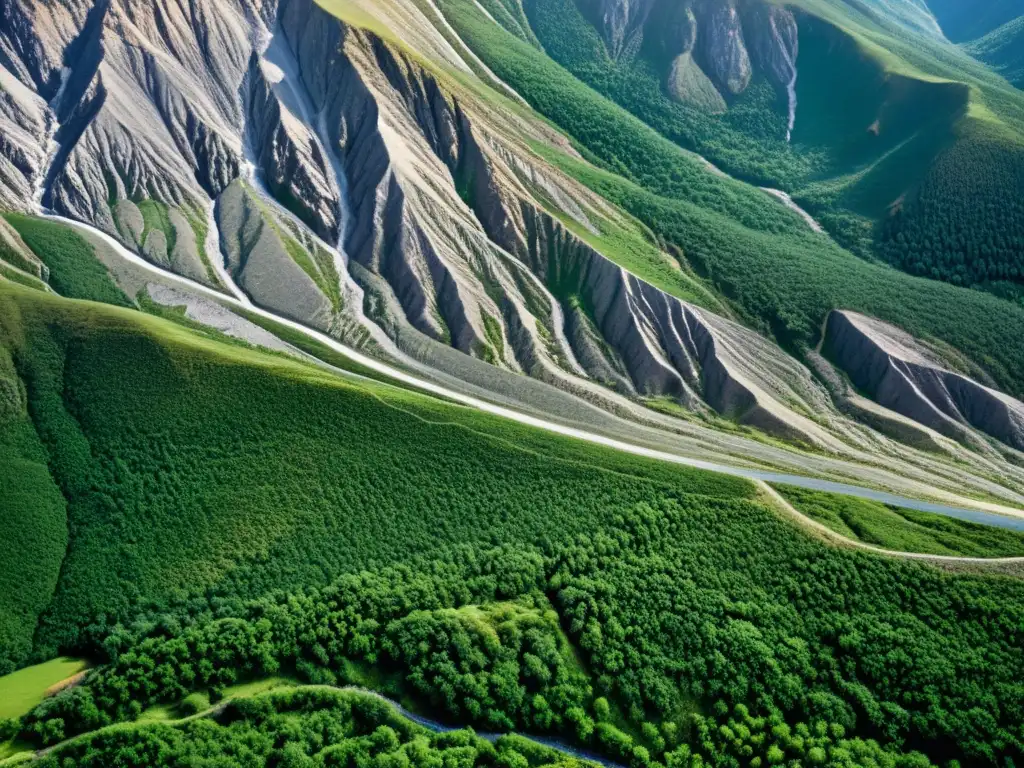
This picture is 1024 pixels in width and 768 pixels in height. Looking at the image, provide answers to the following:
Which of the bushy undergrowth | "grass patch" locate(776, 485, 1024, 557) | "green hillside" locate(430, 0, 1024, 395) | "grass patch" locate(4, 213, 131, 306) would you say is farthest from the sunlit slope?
"green hillside" locate(430, 0, 1024, 395)

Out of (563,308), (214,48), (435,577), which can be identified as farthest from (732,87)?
(435,577)

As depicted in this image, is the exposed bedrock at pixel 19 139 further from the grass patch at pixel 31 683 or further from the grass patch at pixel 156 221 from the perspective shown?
the grass patch at pixel 31 683

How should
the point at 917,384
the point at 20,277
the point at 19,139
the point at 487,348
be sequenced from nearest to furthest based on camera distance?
the point at 20,277, the point at 917,384, the point at 487,348, the point at 19,139

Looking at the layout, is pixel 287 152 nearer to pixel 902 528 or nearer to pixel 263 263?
pixel 263 263

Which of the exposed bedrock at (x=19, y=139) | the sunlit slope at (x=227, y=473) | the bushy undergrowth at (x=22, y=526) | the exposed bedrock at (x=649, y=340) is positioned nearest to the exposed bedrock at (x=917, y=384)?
the exposed bedrock at (x=649, y=340)

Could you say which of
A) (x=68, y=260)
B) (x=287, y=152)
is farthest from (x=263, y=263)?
(x=68, y=260)

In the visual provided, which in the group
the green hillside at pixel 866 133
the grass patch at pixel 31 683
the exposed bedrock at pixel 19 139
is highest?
the green hillside at pixel 866 133

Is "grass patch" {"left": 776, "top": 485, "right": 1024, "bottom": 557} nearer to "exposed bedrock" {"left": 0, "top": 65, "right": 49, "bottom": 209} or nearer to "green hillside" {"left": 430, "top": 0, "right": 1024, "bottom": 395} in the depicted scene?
"green hillside" {"left": 430, "top": 0, "right": 1024, "bottom": 395}
